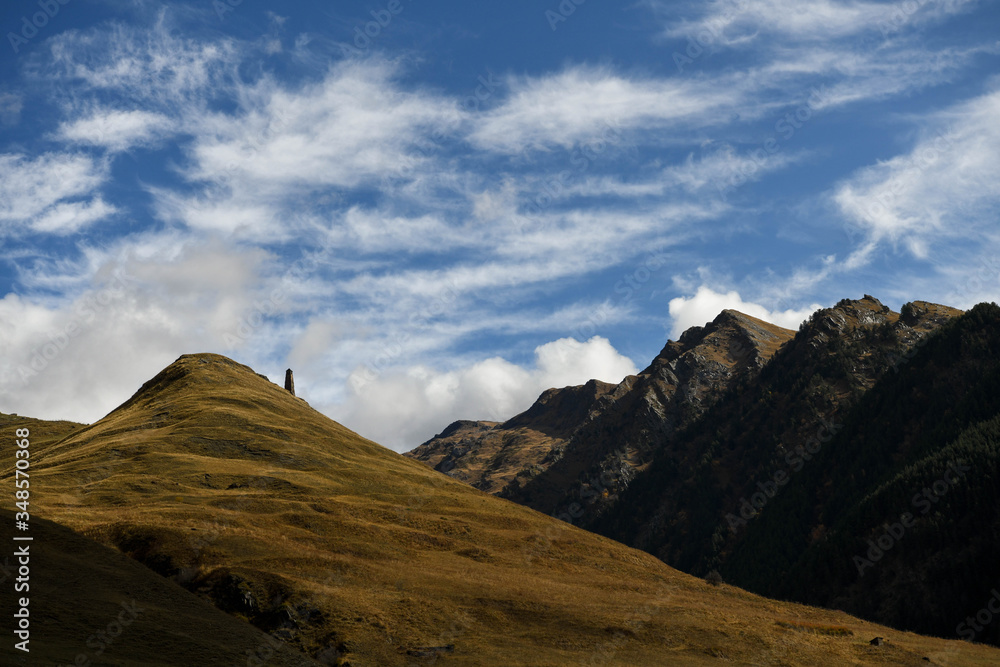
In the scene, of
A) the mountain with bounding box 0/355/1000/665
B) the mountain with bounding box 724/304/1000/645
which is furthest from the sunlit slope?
the mountain with bounding box 724/304/1000/645

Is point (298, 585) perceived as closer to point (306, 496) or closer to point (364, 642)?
point (364, 642)

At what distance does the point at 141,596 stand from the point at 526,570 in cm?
4671

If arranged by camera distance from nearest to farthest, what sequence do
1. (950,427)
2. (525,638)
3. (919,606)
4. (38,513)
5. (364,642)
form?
1. (364,642)
2. (525,638)
3. (38,513)
4. (919,606)
5. (950,427)

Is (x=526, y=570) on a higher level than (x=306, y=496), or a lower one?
lower

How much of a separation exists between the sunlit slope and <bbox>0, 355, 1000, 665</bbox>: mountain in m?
0.65

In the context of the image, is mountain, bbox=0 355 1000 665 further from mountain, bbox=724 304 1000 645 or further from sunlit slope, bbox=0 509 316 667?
mountain, bbox=724 304 1000 645

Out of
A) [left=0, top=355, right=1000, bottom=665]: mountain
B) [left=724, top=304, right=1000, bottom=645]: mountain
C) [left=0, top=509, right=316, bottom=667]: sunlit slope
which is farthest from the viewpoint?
[left=724, top=304, right=1000, bottom=645]: mountain

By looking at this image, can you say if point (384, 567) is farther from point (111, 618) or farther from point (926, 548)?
point (926, 548)

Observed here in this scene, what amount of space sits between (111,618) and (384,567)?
34.7 m

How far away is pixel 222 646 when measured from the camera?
42625mm

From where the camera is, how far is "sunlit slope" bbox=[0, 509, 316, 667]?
36.3 metres

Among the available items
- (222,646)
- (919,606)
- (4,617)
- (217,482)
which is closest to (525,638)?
(222,646)

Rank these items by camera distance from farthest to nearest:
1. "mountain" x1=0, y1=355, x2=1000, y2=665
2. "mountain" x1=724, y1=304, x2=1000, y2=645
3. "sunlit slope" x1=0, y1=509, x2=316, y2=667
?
1. "mountain" x1=724, y1=304, x2=1000, y2=645
2. "mountain" x1=0, y1=355, x2=1000, y2=665
3. "sunlit slope" x1=0, y1=509, x2=316, y2=667

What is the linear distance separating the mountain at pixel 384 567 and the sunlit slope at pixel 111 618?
0.65m
